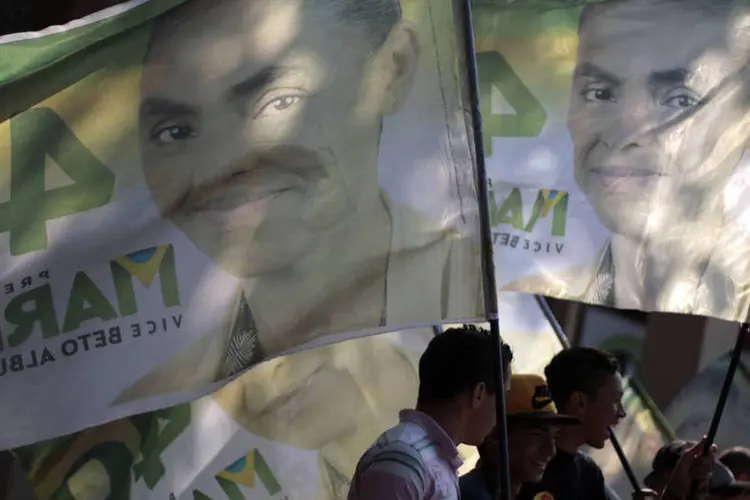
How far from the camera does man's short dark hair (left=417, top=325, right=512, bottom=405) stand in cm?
303

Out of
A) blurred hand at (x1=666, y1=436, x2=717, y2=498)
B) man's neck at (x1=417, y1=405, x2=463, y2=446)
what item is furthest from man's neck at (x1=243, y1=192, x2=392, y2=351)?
blurred hand at (x1=666, y1=436, x2=717, y2=498)

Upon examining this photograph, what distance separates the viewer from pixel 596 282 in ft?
13.4

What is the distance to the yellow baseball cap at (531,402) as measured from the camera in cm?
365

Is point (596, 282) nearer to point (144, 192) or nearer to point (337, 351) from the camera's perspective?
point (337, 351)

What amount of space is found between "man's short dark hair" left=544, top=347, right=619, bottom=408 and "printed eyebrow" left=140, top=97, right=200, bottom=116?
6.81ft

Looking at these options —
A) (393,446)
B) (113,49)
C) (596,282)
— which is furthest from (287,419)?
(113,49)

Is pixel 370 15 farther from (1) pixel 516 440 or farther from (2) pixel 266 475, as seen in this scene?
(2) pixel 266 475

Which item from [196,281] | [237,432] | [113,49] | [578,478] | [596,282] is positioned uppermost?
[113,49]

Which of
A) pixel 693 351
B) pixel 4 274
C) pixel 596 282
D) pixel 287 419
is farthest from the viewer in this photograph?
pixel 693 351

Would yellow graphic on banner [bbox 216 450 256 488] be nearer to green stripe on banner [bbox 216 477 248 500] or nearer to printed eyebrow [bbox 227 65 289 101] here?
green stripe on banner [bbox 216 477 248 500]

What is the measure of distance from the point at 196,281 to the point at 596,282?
1.85 metres

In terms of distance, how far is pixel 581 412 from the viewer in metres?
4.16

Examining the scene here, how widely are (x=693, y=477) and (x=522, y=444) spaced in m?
1.04

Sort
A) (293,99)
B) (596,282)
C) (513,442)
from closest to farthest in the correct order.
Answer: (293,99)
(513,442)
(596,282)
